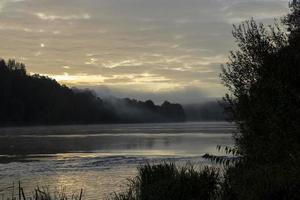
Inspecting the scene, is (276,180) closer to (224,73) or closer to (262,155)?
(262,155)

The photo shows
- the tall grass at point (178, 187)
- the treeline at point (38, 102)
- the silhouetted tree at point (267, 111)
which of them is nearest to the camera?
the silhouetted tree at point (267, 111)

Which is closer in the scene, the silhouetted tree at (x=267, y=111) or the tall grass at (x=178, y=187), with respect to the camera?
the silhouetted tree at (x=267, y=111)

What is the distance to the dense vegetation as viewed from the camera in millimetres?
10116

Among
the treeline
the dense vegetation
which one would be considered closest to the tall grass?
the dense vegetation

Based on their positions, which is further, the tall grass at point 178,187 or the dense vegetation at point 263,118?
the tall grass at point 178,187

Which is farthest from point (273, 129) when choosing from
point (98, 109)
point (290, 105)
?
point (98, 109)

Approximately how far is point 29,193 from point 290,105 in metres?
13.2

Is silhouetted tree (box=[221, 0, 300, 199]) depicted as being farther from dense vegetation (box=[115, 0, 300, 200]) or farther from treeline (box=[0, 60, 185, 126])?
treeline (box=[0, 60, 185, 126])

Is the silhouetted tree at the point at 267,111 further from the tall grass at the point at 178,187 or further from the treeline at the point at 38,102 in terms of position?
the treeline at the point at 38,102

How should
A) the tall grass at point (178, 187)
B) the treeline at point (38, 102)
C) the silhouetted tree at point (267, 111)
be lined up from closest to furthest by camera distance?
the silhouetted tree at point (267, 111) < the tall grass at point (178, 187) < the treeline at point (38, 102)

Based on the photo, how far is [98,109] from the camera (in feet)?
615

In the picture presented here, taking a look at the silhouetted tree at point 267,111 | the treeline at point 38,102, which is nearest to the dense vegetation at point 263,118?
the silhouetted tree at point 267,111

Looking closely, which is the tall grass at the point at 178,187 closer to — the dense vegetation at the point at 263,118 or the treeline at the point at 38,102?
the dense vegetation at the point at 263,118

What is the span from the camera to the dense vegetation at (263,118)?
1012cm
